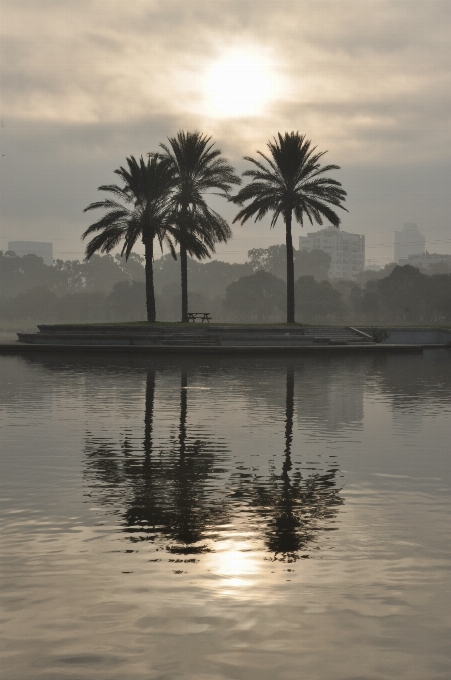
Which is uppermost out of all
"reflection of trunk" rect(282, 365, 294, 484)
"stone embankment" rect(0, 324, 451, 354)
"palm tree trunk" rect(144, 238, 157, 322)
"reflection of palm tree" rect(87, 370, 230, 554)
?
"palm tree trunk" rect(144, 238, 157, 322)

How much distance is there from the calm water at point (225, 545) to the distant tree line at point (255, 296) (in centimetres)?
9098

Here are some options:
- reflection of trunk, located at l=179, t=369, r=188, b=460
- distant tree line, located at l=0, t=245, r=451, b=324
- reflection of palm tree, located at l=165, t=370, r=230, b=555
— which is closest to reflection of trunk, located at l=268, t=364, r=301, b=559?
reflection of palm tree, located at l=165, t=370, r=230, b=555

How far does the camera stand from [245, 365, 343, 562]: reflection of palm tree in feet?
24.6

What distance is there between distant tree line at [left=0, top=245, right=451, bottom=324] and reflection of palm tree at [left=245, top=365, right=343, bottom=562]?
9396cm

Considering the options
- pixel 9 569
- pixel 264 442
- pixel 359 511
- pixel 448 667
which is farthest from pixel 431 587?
pixel 264 442

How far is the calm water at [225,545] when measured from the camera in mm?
5035

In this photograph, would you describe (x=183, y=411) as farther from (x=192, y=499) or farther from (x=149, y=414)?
(x=192, y=499)

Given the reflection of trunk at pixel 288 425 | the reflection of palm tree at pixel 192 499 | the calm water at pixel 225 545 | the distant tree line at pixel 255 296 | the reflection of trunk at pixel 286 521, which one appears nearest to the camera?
the calm water at pixel 225 545

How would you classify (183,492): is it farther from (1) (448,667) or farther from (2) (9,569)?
(1) (448,667)

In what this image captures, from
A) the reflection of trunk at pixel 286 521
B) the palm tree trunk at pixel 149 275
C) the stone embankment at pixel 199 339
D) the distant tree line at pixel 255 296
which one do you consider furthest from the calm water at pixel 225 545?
the distant tree line at pixel 255 296

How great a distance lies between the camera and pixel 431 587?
6.16 meters

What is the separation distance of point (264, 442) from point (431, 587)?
705 cm

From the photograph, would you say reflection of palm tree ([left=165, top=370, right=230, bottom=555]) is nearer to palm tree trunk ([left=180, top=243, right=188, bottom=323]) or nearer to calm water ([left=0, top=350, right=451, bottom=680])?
calm water ([left=0, top=350, right=451, bottom=680])

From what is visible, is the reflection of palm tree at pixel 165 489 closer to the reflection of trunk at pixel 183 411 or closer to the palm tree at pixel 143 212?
the reflection of trunk at pixel 183 411
